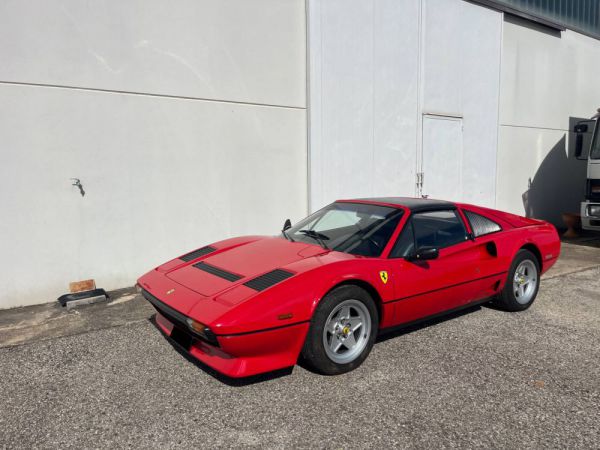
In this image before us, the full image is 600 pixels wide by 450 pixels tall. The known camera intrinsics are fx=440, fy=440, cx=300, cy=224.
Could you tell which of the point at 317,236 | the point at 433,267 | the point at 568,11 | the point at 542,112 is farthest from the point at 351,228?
the point at 568,11

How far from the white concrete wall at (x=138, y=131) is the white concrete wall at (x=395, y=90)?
46 centimetres

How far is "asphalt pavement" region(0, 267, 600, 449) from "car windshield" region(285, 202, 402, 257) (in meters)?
0.85

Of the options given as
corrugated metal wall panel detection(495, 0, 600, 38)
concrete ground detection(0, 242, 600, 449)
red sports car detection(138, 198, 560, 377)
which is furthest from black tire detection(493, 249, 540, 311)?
corrugated metal wall panel detection(495, 0, 600, 38)

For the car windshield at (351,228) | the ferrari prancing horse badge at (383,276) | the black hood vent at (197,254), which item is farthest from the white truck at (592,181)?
the black hood vent at (197,254)

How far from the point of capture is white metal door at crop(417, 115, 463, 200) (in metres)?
8.31

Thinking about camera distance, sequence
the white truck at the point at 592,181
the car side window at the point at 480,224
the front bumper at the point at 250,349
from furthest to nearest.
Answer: the white truck at the point at 592,181
the car side window at the point at 480,224
the front bumper at the point at 250,349

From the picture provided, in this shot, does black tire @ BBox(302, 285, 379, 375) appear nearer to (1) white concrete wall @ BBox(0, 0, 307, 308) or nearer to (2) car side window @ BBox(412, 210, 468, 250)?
(2) car side window @ BBox(412, 210, 468, 250)

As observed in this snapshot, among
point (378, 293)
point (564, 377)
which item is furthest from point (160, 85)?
point (564, 377)

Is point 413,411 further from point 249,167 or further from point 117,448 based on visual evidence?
point 249,167

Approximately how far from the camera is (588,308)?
4621mm

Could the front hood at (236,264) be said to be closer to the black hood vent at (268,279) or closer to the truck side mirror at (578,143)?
the black hood vent at (268,279)

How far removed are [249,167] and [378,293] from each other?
145 inches

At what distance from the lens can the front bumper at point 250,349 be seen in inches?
103

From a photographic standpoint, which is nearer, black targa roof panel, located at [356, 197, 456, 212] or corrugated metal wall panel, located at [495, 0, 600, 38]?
black targa roof panel, located at [356, 197, 456, 212]
